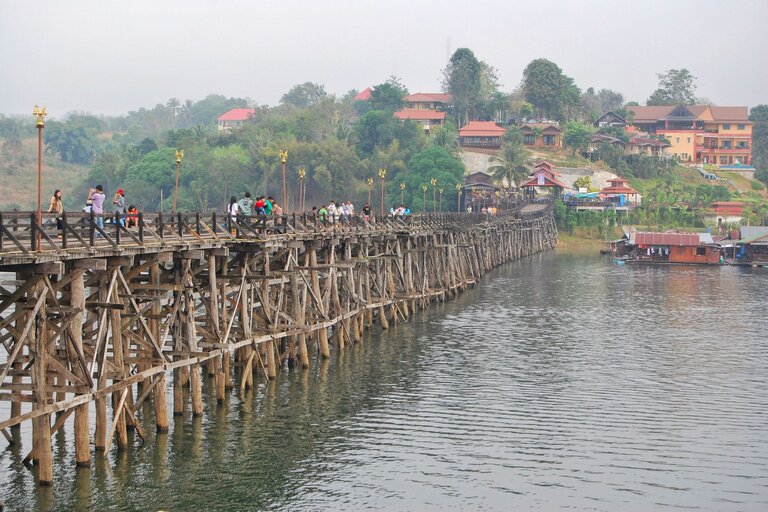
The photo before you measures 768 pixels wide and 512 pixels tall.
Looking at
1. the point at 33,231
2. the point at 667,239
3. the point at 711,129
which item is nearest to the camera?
the point at 33,231

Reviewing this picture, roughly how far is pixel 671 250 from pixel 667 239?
1.29m

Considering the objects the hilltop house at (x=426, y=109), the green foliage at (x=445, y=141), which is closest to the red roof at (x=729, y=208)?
the green foliage at (x=445, y=141)

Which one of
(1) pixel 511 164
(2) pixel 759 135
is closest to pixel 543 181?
(1) pixel 511 164

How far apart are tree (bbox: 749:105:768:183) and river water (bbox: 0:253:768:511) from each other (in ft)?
413

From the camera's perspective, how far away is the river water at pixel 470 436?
77.4 ft

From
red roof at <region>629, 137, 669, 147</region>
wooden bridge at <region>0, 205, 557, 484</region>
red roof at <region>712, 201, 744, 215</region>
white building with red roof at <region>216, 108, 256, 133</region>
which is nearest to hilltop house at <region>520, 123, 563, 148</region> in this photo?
red roof at <region>629, 137, 669, 147</region>

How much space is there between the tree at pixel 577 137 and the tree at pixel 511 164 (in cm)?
1055

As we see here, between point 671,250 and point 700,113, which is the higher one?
point 700,113

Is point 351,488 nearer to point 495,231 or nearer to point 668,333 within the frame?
point 668,333

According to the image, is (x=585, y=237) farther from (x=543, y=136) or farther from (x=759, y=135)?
(x=759, y=135)

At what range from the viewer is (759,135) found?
6757 inches

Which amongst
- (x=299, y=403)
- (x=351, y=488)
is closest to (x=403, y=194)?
(x=299, y=403)

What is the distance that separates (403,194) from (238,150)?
26013mm

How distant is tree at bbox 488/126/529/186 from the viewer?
402ft
